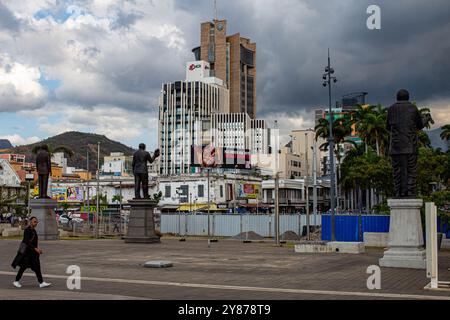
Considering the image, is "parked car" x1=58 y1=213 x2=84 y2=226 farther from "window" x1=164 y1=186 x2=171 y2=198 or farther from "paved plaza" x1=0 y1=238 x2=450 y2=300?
"window" x1=164 y1=186 x2=171 y2=198

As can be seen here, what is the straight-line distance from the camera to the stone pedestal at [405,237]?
687 inches

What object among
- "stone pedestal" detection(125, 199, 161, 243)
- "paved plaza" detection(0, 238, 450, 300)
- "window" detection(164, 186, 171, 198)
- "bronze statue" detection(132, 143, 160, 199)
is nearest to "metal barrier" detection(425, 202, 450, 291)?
"paved plaza" detection(0, 238, 450, 300)

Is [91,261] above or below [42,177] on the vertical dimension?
below

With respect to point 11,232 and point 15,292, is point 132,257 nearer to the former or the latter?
point 15,292

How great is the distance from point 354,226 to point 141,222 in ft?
45.0

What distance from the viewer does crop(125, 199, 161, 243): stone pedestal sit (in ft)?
104

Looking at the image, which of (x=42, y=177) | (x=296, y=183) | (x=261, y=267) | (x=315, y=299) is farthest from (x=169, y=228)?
(x=296, y=183)

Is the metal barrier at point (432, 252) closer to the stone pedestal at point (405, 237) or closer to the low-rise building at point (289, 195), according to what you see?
the stone pedestal at point (405, 237)

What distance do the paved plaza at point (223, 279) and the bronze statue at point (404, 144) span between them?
9.59 ft

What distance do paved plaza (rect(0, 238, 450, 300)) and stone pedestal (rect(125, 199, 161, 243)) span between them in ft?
30.1

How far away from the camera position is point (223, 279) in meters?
15.2

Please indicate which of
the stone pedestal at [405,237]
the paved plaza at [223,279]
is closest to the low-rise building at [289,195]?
the paved plaza at [223,279]

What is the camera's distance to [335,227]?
35.5 m

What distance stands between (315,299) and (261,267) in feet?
22.6
